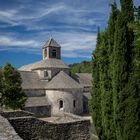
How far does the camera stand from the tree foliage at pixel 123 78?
51.8ft

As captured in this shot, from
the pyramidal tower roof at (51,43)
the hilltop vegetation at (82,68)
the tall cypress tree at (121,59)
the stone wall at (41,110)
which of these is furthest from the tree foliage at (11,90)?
the hilltop vegetation at (82,68)

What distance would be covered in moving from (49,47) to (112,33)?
36.9 m

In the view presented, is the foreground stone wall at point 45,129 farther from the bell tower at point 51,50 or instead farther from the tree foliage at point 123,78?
the bell tower at point 51,50

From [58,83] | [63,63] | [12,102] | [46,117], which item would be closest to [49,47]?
[63,63]

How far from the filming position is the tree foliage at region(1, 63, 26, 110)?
34.7m

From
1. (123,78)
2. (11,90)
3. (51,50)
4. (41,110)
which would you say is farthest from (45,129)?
(51,50)

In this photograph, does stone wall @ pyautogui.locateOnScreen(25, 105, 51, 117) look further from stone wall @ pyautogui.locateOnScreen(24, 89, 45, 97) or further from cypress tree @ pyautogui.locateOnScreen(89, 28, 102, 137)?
cypress tree @ pyautogui.locateOnScreen(89, 28, 102, 137)

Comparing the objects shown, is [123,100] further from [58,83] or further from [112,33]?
[58,83]

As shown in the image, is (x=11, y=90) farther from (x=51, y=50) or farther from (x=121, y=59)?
(x=121, y=59)

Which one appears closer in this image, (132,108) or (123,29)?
(132,108)

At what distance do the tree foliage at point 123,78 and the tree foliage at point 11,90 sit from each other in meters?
17.4

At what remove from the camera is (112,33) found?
60.6 feet

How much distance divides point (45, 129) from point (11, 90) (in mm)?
21413

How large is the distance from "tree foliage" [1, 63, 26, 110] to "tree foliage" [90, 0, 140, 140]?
57.0 ft
